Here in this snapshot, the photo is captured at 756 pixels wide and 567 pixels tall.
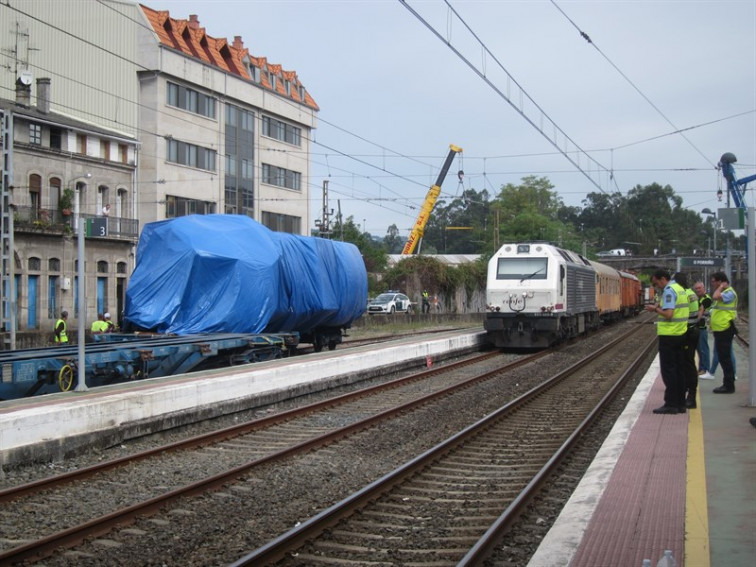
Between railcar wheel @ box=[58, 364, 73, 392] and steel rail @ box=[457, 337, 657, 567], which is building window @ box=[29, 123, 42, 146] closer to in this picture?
railcar wheel @ box=[58, 364, 73, 392]

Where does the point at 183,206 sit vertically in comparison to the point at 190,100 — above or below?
below

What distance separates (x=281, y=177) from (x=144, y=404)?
48444mm

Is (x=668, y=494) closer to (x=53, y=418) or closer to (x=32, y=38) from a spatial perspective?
(x=53, y=418)

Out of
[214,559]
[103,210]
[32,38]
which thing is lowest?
[214,559]

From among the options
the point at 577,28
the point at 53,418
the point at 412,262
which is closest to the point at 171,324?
the point at 53,418

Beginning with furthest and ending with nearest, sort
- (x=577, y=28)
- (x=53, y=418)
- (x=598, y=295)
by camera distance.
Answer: (x=598, y=295), (x=577, y=28), (x=53, y=418)

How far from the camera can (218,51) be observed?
176 feet

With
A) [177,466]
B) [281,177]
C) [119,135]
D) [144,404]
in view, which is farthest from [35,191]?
[177,466]

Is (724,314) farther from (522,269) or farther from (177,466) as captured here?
(522,269)

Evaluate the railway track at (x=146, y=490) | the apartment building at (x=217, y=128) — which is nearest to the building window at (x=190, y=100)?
the apartment building at (x=217, y=128)

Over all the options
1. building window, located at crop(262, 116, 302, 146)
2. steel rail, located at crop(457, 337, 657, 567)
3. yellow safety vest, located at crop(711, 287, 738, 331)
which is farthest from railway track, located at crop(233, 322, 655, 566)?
building window, located at crop(262, 116, 302, 146)

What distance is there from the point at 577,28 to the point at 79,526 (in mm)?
13695

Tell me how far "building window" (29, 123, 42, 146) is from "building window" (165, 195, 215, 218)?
8.62 m

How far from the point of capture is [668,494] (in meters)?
6.80
